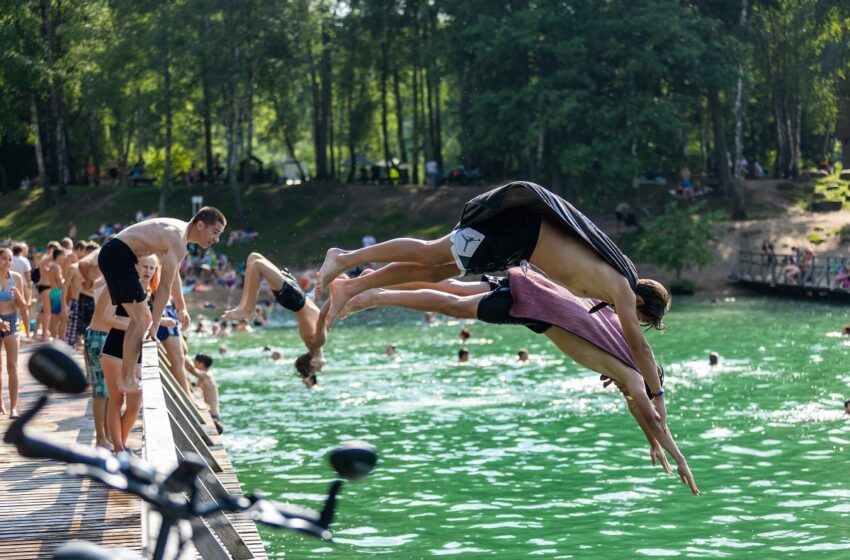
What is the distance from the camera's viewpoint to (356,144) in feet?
227

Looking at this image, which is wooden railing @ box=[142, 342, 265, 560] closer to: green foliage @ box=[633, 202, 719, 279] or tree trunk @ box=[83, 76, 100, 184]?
green foliage @ box=[633, 202, 719, 279]

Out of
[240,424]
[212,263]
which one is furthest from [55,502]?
[212,263]

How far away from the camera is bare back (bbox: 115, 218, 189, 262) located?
35.6 feet

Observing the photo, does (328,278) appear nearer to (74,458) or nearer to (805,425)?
(74,458)

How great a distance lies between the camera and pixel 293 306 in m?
10.7

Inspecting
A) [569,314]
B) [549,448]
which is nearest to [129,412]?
[569,314]

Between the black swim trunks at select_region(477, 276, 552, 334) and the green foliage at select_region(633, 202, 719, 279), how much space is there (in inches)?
1518

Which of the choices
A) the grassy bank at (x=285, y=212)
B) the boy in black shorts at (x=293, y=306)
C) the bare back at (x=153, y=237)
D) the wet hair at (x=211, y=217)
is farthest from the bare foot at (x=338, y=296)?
the grassy bank at (x=285, y=212)

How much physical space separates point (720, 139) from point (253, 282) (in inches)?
1833

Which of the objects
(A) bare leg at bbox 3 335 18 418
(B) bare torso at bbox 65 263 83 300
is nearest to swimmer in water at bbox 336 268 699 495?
(A) bare leg at bbox 3 335 18 418

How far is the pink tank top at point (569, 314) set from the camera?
878 centimetres

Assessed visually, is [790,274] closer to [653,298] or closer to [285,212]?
[285,212]

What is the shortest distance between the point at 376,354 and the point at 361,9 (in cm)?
3217

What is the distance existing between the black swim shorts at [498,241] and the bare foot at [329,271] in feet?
3.47
